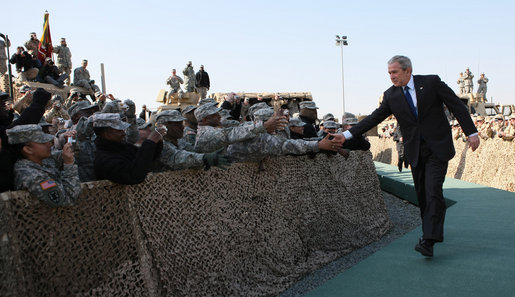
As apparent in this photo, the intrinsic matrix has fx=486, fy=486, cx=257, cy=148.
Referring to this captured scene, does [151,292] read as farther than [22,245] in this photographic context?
Yes

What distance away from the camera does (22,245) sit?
2805mm

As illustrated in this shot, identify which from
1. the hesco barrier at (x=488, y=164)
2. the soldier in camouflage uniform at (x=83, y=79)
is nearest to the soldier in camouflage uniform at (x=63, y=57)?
the soldier in camouflage uniform at (x=83, y=79)

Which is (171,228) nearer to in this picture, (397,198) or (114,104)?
(114,104)

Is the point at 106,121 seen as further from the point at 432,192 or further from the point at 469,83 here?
the point at 469,83

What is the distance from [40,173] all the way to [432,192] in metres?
3.17

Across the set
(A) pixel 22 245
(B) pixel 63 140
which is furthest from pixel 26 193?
(B) pixel 63 140

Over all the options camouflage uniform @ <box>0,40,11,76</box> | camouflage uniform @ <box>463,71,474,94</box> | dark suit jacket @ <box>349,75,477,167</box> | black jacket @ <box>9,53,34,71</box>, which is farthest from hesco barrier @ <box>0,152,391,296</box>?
camouflage uniform @ <box>463,71,474,94</box>

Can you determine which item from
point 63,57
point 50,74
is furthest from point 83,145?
point 63,57

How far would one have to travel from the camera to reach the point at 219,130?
4.69m

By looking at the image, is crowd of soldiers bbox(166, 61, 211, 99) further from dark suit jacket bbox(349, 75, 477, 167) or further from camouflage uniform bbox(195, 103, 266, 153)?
dark suit jacket bbox(349, 75, 477, 167)

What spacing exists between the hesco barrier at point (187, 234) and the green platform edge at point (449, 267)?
83 cm

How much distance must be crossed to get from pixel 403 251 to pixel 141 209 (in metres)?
2.56

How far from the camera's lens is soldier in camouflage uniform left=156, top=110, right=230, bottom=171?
4.00 meters

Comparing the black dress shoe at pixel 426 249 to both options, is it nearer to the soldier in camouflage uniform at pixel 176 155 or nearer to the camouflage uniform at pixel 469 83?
the soldier in camouflage uniform at pixel 176 155
